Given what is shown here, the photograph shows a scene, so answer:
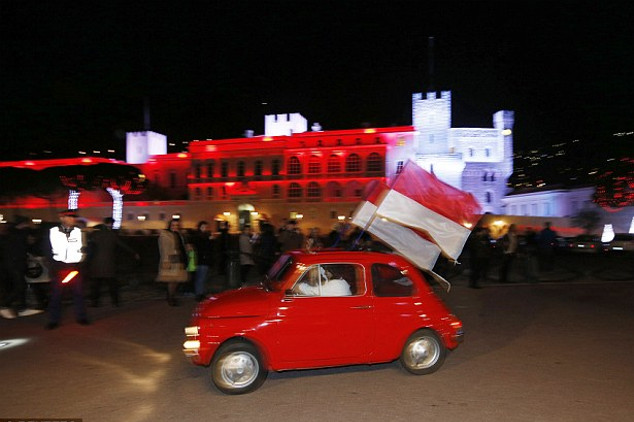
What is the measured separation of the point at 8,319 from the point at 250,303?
6.28m

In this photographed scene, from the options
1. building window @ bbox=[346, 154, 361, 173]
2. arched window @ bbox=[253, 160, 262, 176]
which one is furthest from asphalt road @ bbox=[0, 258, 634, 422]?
arched window @ bbox=[253, 160, 262, 176]

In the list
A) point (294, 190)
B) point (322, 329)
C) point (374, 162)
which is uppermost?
point (374, 162)

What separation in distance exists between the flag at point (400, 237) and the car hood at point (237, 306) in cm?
189

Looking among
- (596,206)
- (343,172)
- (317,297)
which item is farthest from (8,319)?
(343,172)

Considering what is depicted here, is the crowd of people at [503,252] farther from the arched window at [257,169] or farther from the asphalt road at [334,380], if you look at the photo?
the arched window at [257,169]

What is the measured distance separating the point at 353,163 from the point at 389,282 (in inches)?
2231

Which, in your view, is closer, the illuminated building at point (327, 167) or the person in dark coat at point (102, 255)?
the person in dark coat at point (102, 255)

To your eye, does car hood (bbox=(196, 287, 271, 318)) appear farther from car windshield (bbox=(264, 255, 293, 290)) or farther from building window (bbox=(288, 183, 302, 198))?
building window (bbox=(288, 183, 302, 198))

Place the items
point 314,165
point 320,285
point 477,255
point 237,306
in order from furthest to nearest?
point 314,165 → point 477,255 → point 320,285 → point 237,306

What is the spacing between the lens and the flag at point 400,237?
657 cm

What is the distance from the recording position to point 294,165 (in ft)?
209

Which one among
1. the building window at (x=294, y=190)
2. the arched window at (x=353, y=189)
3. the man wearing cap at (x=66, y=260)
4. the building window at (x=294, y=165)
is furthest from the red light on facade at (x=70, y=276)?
the building window at (x=294, y=165)

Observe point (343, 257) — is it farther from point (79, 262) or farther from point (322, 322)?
point (79, 262)

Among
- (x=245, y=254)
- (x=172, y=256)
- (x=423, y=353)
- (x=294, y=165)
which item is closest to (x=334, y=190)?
(x=294, y=165)
